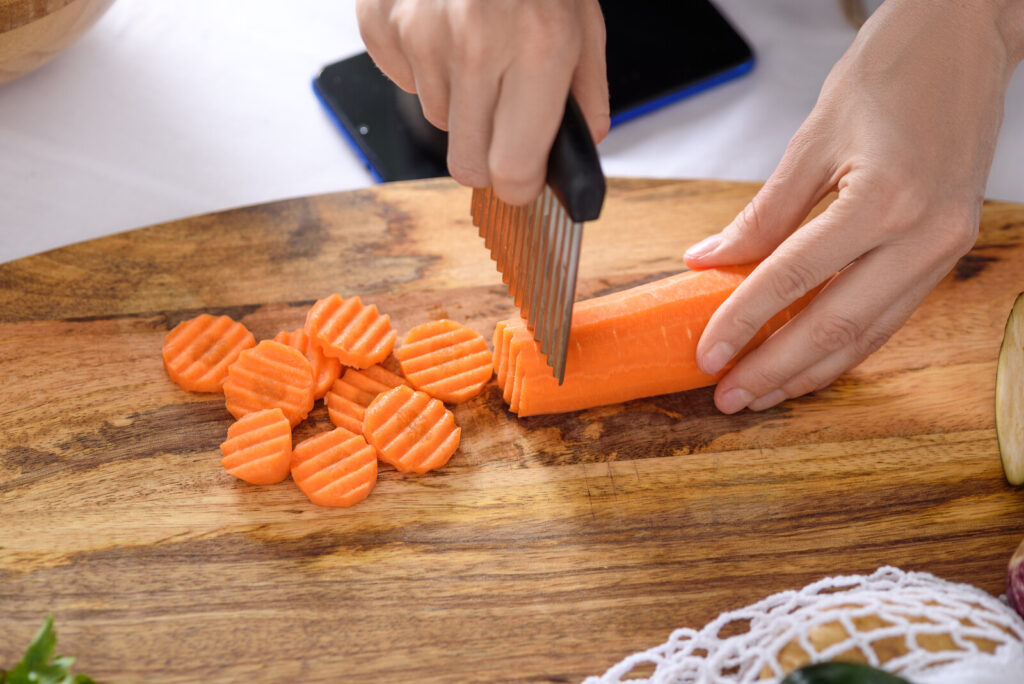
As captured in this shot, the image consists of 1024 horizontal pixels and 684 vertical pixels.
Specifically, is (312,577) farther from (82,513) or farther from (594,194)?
(594,194)

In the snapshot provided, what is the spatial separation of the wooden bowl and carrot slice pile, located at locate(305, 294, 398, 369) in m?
0.96

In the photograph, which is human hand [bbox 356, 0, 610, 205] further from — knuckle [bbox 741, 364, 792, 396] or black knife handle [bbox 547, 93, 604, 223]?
knuckle [bbox 741, 364, 792, 396]

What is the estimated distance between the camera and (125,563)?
1.64m

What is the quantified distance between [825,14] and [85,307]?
7.51 feet

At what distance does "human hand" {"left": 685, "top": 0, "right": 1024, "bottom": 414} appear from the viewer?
66.6 inches

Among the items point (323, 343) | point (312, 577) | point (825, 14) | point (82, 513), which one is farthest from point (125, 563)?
point (825, 14)

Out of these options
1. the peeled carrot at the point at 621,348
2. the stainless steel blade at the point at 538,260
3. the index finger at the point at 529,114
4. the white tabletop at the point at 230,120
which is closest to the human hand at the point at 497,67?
the index finger at the point at 529,114

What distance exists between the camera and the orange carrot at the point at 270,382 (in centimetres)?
183

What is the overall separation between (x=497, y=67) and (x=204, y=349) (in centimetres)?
93

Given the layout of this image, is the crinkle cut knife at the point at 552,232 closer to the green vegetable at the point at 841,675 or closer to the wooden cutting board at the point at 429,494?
the wooden cutting board at the point at 429,494

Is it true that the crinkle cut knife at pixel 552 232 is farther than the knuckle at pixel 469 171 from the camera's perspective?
No

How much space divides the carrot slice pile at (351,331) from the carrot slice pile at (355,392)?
0.02 meters

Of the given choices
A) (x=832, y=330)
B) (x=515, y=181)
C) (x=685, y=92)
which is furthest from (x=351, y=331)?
(x=685, y=92)

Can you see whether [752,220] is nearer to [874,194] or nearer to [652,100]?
[874,194]
